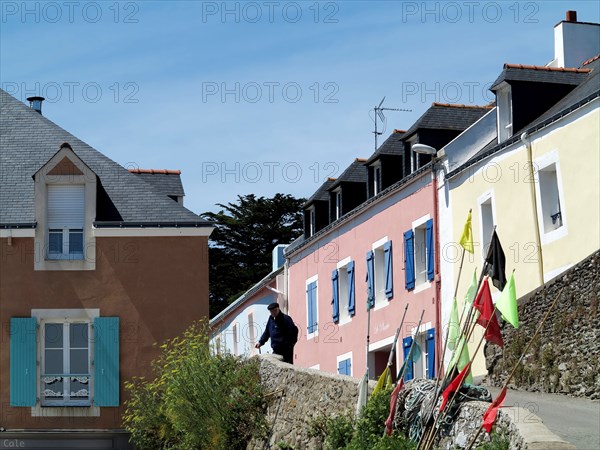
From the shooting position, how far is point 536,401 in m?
20.3

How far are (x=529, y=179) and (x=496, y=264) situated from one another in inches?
426

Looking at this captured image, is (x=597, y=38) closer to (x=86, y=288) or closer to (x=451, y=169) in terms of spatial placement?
(x=451, y=169)

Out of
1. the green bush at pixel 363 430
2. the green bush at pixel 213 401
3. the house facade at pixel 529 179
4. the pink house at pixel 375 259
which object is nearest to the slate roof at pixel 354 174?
the pink house at pixel 375 259

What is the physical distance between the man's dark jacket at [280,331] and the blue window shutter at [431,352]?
254 inches

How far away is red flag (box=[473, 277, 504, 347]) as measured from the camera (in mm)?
14703

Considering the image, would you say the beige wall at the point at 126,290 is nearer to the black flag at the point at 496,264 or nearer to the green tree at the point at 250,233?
the black flag at the point at 496,264

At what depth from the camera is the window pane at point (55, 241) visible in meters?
30.2

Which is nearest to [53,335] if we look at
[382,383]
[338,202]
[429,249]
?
[429,249]

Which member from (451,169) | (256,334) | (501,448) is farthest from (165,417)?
(256,334)

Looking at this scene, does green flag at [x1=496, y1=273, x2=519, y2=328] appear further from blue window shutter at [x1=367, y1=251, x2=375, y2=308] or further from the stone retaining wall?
blue window shutter at [x1=367, y1=251, x2=375, y2=308]

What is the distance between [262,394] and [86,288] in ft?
27.2

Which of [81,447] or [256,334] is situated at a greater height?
[256,334]

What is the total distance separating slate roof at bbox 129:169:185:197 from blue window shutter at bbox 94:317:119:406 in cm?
508

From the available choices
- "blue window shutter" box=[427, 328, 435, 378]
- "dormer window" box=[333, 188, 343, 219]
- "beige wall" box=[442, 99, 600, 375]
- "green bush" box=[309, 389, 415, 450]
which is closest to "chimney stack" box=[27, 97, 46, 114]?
"dormer window" box=[333, 188, 343, 219]
